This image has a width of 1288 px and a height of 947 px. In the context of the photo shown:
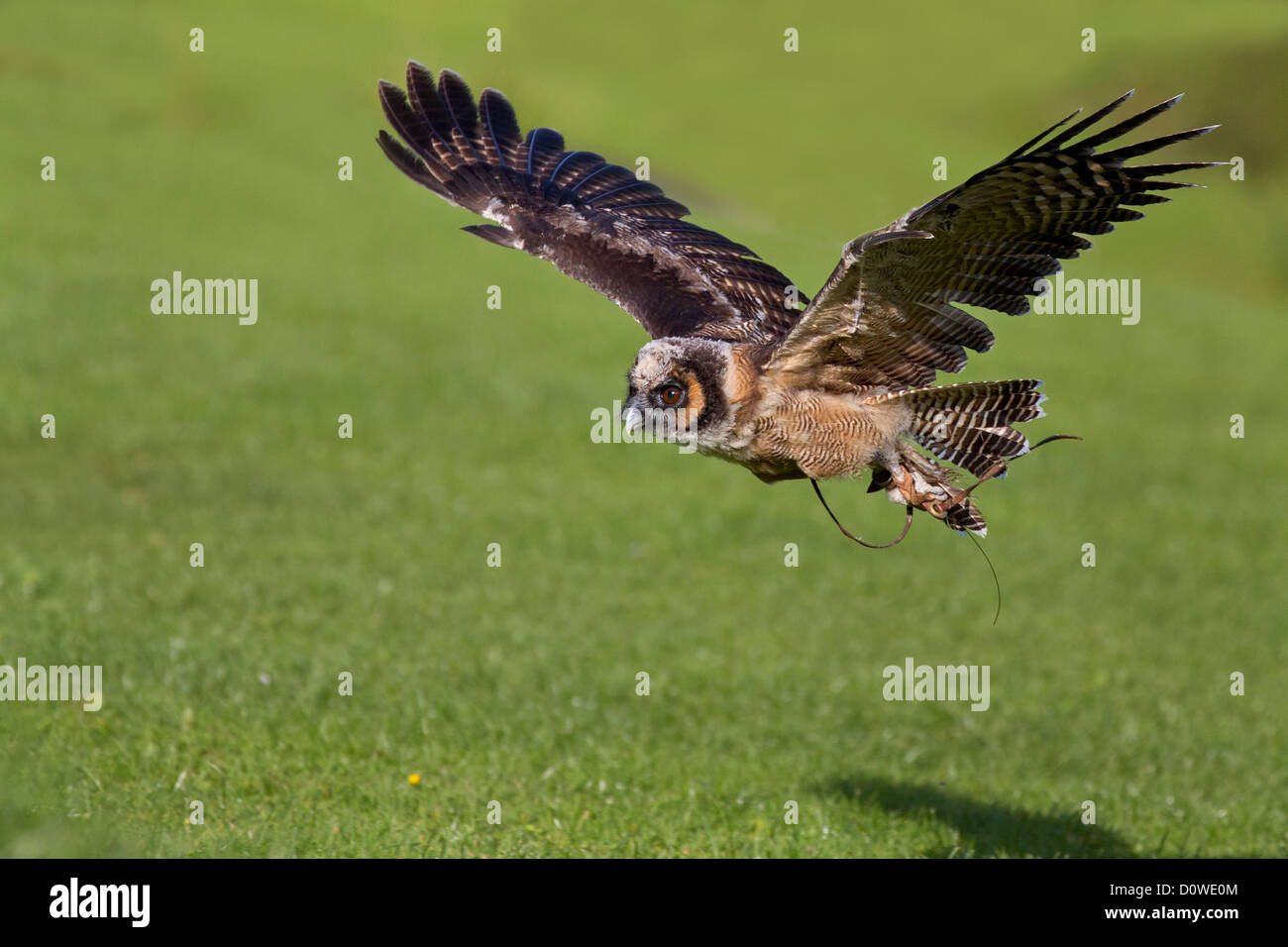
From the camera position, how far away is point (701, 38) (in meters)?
48.9

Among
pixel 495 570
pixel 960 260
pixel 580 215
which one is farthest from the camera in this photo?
pixel 495 570

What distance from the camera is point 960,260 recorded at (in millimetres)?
5828

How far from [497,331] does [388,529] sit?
8552 mm

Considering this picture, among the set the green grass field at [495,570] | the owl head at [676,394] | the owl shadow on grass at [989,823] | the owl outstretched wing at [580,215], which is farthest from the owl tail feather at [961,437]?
the owl shadow on grass at [989,823]

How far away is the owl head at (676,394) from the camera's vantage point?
572 cm

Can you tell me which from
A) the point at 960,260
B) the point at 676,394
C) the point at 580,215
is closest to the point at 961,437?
the point at 960,260

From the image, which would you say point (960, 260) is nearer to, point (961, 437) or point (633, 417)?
point (961, 437)

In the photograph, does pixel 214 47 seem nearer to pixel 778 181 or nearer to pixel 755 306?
pixel 778 181

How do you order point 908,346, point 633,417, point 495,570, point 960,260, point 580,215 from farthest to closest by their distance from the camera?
point 495,570 → point 580,215 → point 908,346 → point 960,260 → point 633,417

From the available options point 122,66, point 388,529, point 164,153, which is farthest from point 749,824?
point 122,66

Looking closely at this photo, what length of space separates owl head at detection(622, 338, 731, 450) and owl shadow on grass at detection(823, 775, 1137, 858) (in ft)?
9.81

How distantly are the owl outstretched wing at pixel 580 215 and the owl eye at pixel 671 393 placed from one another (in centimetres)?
123

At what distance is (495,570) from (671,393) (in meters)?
6.69

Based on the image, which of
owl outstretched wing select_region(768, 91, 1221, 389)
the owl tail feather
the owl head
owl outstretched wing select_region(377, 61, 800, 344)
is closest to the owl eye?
the owl head
